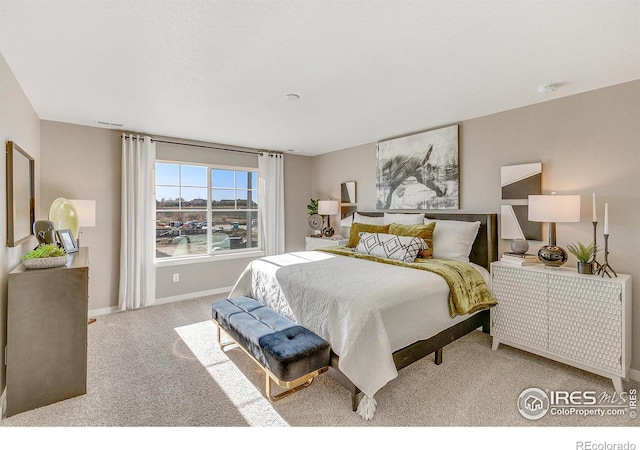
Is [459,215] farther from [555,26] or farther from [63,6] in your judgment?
[63,6]

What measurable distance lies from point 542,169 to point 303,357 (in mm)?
2857

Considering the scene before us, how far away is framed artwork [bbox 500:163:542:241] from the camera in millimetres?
3000

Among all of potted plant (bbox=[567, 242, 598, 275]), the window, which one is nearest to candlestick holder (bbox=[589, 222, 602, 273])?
potted plant (bbox=[567, 242, 598, 275])

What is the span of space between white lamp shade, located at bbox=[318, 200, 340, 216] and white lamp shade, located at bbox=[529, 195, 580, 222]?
9.81 ft

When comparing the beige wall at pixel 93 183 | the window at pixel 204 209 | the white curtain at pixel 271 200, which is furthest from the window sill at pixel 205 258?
the beige wall at pixel 93 183

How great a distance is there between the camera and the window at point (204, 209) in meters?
4.56

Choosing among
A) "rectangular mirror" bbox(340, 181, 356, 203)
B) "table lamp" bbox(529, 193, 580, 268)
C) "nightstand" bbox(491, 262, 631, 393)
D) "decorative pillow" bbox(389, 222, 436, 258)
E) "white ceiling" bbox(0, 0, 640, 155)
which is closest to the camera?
"white ceiling" bbox(0, 0, 640, 155)

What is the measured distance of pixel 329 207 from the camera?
513 cm

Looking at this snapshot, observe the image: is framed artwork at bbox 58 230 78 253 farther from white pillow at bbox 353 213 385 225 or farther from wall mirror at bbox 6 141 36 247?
white pillow at bbox 353 213 385 225

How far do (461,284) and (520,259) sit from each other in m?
0.63

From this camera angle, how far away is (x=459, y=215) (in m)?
3.57

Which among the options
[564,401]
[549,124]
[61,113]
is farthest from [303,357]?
[61,113]

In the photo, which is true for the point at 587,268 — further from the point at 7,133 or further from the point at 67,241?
the point at 67,241

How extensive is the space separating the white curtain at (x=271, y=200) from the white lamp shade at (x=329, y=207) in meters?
0.79
